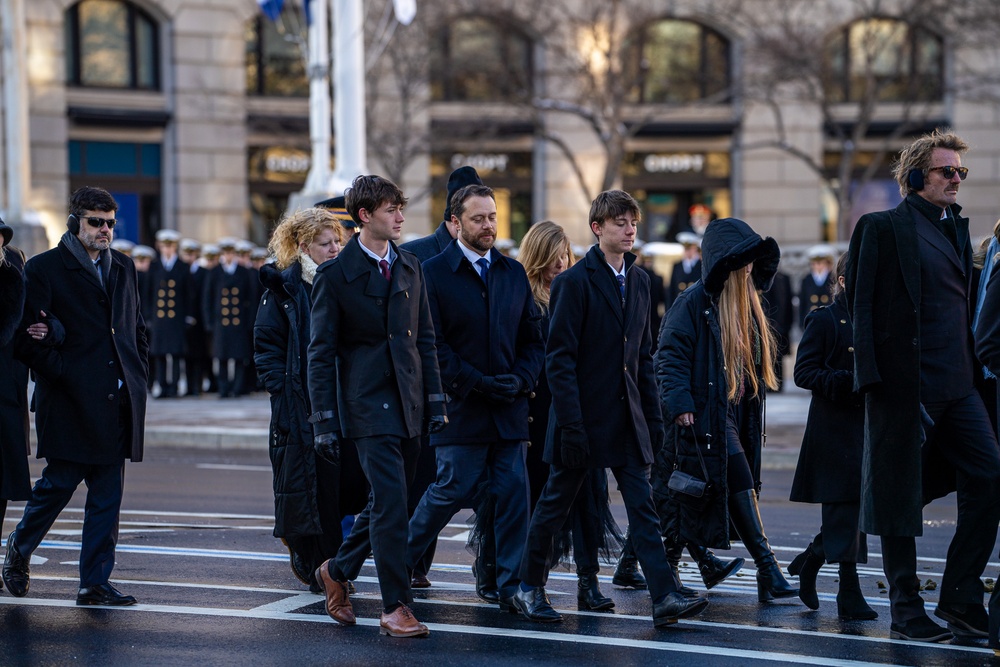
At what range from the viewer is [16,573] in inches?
302

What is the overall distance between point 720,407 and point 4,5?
19677 millimetres

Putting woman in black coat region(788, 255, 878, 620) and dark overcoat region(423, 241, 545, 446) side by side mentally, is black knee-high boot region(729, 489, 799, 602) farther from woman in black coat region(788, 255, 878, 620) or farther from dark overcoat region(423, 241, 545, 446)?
dark overcoat region(423, 241, 545, 446)

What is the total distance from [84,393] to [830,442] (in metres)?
3.79

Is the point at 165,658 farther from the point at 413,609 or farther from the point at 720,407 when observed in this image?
the point at 720,407

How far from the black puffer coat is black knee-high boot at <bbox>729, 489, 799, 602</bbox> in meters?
2.15

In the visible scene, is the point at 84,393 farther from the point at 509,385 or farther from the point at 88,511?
the point at 509,385

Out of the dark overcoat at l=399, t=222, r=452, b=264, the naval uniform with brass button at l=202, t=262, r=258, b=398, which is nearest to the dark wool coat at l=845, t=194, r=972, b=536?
the dark overcoat at l=399, t=222, r=452, b=264

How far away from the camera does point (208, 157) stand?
32312mm

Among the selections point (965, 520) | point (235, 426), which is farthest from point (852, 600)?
point (235, 426)

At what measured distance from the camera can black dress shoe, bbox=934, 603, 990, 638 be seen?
6801 mm

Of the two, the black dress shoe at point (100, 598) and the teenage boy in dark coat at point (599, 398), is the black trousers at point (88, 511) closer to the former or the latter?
the black dress shoe at point (100, 598)

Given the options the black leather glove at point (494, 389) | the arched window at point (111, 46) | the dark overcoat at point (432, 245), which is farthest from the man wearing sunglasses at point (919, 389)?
the arched window at point (111, 46)

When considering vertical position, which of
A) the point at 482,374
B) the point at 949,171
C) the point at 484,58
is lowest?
the point at 482,374

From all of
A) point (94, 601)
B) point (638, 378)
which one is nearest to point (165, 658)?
point (94, 601)
